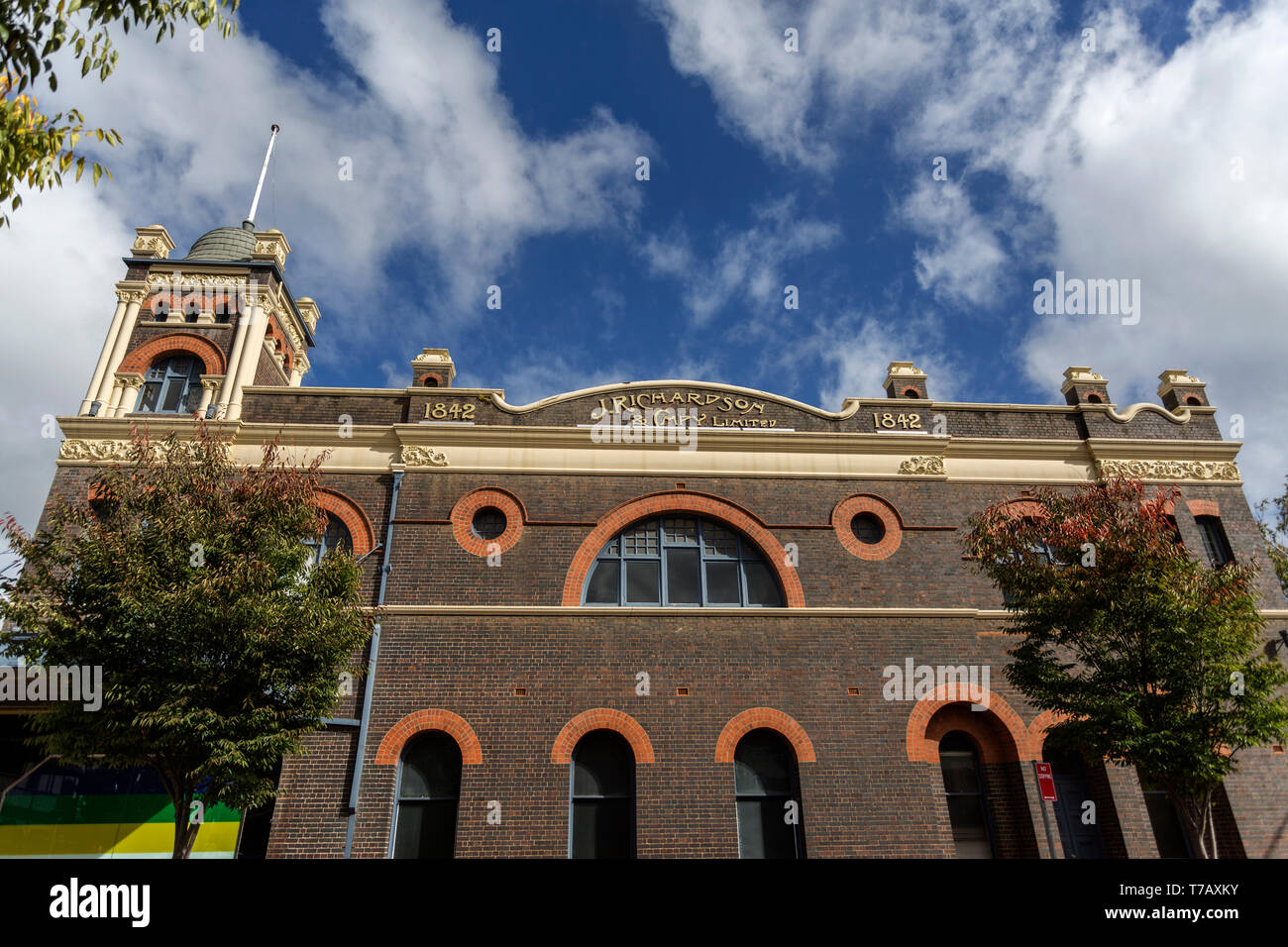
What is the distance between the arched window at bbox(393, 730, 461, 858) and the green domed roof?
12785 millimetres

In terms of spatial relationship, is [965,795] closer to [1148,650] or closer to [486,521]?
[1148,650]

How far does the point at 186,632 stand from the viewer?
9.74m

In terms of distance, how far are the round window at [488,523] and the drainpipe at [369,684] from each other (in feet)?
5.18

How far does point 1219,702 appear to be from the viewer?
10570mm

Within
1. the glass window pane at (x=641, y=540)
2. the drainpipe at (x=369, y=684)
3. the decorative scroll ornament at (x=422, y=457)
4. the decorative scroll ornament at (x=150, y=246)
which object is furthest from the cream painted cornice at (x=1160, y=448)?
the decorative scroll ornament at (x=150, y=246)

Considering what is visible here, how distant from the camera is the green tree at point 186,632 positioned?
9.66 m

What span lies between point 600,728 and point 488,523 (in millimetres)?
4663

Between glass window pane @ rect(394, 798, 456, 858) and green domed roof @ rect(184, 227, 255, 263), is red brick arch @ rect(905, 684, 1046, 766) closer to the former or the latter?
glass window pane @ rect(394, 798, 456, 858)

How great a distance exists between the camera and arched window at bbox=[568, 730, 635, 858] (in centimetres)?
1290
